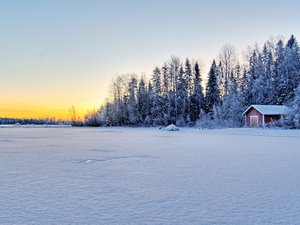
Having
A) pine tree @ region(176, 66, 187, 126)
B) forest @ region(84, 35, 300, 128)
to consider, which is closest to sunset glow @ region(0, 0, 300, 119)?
forest @ region(84, 35, 300, 128)

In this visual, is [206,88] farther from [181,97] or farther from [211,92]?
[181,97]

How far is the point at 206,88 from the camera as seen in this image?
176 feet

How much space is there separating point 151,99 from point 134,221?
5371 cm

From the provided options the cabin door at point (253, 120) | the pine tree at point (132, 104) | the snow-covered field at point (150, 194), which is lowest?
the snow-covered field at point (150, 194)

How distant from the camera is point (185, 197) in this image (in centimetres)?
447

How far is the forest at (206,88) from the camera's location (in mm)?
44031

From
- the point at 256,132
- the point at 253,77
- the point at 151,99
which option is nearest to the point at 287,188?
the point at 256,132

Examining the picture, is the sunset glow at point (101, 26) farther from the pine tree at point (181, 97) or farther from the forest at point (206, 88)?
the pine tree at point (181, 97)

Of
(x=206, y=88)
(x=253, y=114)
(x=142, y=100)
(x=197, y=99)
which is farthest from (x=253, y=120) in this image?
(x=142, y=100)

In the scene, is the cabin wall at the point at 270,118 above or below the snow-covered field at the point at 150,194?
above

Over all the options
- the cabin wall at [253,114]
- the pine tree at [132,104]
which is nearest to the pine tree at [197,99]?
the pine tree at [132,104]

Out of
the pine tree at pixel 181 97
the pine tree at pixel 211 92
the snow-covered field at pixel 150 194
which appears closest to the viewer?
the snow-covered field at pixel 150 194

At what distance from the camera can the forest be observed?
44031mm

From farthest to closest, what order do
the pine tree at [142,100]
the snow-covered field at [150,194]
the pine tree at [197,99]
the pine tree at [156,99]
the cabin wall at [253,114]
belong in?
the pine tree at [142,100] < the pine tree at [156,99] < the pine tree at [197,99] < the cabin wall at [253,114] < the snow-covered field at [150,194]
